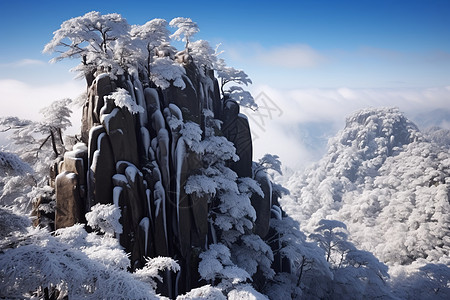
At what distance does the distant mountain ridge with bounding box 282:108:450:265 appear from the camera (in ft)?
110

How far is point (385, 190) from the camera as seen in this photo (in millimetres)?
50719

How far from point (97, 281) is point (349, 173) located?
7684cm

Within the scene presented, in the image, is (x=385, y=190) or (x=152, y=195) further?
(x=385, y=190)

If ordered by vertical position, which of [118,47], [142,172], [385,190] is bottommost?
[385,190]

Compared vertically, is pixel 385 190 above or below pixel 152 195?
below

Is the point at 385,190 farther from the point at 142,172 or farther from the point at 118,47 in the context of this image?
the point at 118,47

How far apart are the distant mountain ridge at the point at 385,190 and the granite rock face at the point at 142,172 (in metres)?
18.0

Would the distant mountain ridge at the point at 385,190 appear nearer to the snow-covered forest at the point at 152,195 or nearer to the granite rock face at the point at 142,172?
the snow-covered forest at the point at 152,195

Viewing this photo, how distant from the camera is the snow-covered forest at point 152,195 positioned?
492 centimetres

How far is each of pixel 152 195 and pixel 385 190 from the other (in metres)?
53.2

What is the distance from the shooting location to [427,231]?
33.3 meters

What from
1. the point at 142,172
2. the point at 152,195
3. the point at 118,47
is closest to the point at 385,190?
the point at 152,195

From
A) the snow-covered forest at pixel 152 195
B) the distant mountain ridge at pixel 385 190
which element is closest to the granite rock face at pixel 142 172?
the snow-covered forest at pixel 152 195

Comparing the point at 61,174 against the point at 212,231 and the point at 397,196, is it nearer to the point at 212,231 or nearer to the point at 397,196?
the point at 212,231
